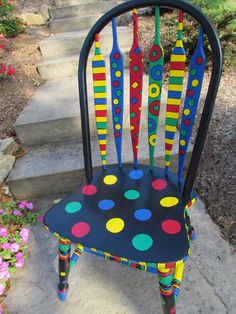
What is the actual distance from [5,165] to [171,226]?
1345 mm

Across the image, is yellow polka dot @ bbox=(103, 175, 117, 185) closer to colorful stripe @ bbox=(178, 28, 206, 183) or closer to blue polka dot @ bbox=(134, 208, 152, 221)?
blue polka dot @ bbox=(134, 208, 152, 221)

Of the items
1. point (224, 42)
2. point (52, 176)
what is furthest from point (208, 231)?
point (224, 42)

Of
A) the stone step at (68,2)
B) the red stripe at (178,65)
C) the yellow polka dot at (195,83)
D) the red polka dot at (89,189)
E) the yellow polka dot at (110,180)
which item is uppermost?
the stone step at (68,2)

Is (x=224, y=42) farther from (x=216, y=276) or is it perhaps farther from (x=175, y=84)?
(x=216, y=276)

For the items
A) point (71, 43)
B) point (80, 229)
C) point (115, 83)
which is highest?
point (115, 83)

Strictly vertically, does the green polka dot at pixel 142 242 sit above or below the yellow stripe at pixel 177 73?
below

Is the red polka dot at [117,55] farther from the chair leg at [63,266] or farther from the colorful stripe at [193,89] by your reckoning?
the chair leg at [63,266]

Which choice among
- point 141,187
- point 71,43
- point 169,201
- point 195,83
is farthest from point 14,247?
point 71,43

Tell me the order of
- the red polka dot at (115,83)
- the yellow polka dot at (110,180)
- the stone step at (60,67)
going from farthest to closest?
the stone step at (60,67) < the yellow polka dot at (110,180) < the red polka dot at (115,83)

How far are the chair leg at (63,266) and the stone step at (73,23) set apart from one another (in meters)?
3.32

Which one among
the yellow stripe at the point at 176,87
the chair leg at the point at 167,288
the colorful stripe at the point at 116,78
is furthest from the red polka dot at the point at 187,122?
the chair leg at the point at 167,288

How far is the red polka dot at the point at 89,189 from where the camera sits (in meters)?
1.15

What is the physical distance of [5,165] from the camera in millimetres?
1870

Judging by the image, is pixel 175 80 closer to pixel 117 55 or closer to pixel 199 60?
pixel 199 60
